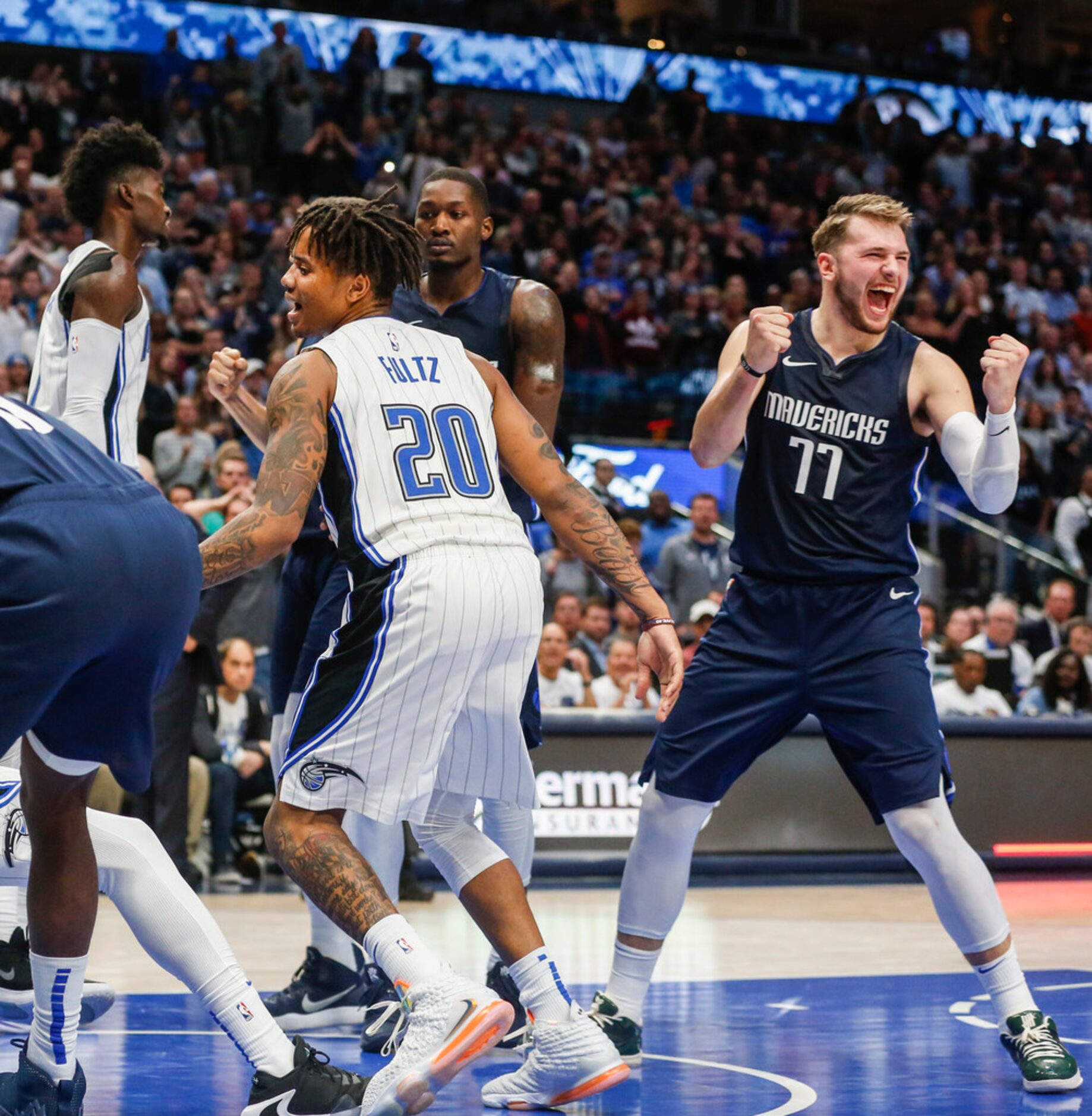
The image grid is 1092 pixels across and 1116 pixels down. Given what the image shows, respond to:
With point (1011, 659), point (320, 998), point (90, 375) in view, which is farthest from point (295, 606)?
point (1011, 659)

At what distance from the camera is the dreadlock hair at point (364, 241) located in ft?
12.1

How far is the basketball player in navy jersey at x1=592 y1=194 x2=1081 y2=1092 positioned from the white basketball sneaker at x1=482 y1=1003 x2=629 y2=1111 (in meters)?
0.72

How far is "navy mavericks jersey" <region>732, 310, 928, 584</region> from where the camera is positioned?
4328mm

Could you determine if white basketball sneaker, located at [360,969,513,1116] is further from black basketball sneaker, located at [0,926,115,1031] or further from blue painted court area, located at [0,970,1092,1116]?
black basketball sneaker, located at [0,926,115,1031]

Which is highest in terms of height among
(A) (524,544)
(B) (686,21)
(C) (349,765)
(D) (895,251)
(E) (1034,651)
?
(B) (686,21)

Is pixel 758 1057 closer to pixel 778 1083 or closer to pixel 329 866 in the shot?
pixel 778 1083

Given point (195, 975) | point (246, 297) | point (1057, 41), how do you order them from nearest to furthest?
point (195, 975) < point (246, 297) < point (1057, 41)

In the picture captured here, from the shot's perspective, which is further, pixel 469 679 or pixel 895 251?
pixel 895 251

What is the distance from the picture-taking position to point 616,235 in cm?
1695

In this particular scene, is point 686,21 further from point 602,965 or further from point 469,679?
point 469,679

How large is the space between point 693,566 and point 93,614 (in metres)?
8.98

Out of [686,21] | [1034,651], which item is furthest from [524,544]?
[686,21]

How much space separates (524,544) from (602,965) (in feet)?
8.68

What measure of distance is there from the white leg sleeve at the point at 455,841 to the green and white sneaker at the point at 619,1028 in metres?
0.80
